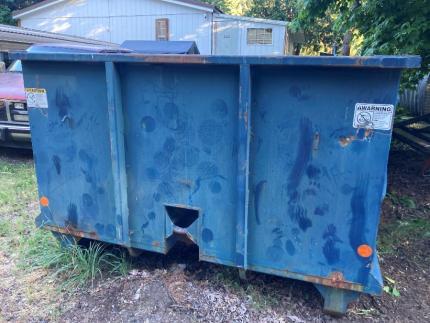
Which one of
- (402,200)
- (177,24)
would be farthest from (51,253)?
(177,24)

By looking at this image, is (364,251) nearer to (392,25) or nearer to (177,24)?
(392,25)

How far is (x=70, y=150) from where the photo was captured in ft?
9.20

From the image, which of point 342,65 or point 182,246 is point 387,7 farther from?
point 182,246

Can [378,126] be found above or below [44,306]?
above

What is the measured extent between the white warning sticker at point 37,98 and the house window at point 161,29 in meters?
17.4

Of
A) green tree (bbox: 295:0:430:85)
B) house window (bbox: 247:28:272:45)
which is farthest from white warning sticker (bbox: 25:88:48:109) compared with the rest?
house window (bbox: 247:28:272:45)

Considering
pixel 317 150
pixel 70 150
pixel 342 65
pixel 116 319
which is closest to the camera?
pixel 342 65

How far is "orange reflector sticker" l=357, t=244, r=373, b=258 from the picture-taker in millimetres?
2186

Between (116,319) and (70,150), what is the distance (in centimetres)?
125

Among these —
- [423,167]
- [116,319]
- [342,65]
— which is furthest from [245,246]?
[423,167]

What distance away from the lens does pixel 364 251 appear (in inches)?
86.6

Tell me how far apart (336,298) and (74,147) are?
2112 mm

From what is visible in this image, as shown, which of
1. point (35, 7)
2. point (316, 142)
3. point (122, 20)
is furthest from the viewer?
point (35, 7)

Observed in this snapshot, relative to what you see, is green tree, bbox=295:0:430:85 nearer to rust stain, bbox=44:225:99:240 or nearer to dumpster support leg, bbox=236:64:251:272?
dumpster support leg, bbox=236:64:251:272
